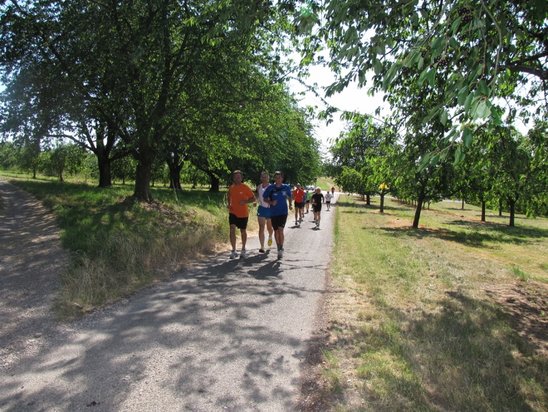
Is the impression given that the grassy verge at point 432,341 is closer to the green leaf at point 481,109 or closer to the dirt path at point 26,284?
the green leaf at point 481,109

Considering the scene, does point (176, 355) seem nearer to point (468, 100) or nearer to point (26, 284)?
point (26, 284)

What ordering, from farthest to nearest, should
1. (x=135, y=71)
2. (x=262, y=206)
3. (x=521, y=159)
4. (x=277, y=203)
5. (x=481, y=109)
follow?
(x=135, y=71), (x=262, y=206), (x=277, y=203), (x=521, y=159), (x=481, y=109)

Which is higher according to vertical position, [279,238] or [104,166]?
[104,166]

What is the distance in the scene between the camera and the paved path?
318 cm

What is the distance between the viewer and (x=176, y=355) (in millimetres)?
3914

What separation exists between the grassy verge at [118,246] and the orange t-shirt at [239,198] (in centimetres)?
123

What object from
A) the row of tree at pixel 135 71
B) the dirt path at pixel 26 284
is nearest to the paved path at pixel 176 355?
the dirt path at pixel 26 284

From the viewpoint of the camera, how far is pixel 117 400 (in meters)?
3.13

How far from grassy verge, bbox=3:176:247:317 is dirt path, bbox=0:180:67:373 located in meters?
0.22

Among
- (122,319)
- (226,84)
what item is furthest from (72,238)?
(226,84)

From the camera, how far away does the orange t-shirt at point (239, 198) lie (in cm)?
886

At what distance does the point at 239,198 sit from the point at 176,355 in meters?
5.23

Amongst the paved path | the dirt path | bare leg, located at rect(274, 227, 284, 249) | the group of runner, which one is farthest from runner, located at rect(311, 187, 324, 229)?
the paved path

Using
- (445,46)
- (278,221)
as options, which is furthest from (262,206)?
(445,46)
